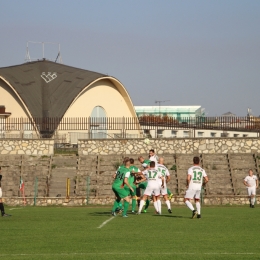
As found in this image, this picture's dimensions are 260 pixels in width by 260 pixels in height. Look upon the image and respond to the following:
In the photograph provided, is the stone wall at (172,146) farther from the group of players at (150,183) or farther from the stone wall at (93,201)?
the group of players at (150,183)

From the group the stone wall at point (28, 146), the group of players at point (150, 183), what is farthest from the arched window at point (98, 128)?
the group of players at point (150, 183)

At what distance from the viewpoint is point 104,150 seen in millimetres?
40156

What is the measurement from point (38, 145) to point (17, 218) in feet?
59.4

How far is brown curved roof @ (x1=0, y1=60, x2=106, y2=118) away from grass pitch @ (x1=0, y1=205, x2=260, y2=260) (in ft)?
123

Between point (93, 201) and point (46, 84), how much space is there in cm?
2846

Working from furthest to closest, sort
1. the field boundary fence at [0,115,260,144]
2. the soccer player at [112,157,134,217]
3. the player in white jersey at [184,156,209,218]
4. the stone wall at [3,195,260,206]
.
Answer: the field boundary fence at [0,115,260,144], the stone wall at [3,195,260,206], the soccer player at [112,157,134,217], the player in white jersey at [184,156,209,218]

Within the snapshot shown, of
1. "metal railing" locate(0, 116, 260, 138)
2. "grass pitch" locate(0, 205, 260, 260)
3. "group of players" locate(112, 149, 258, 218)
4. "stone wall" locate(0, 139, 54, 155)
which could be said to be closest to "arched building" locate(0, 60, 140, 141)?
"metal railing" locate(0, 116, 260, 138)

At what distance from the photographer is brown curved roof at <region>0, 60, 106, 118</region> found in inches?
2315

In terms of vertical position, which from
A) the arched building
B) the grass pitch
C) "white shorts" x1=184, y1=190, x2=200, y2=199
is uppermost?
the arched building

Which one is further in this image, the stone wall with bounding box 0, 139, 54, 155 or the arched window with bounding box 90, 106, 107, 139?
the arched window with bounding box 90, 106, 107, 139

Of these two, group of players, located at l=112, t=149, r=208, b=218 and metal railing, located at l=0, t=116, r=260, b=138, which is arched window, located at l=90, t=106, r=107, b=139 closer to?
metal railing, located at l=0, t=116, r=260, b=138

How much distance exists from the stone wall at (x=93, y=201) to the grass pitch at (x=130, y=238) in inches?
447

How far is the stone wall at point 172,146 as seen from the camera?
3956 cm

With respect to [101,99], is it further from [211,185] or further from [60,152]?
[211,185]
